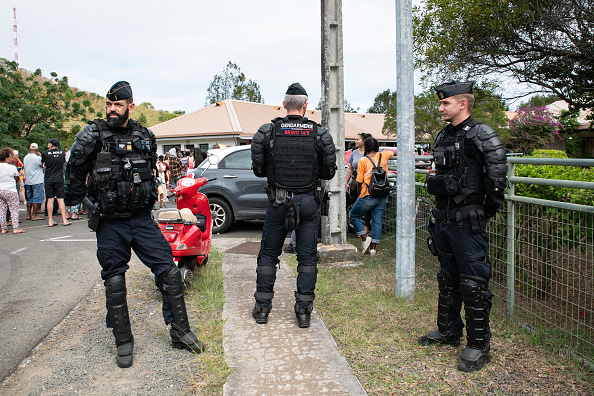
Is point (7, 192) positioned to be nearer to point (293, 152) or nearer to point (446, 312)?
point (293, 152)

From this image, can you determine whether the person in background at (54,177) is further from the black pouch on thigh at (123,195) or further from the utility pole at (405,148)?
the utility pole at (405,148)

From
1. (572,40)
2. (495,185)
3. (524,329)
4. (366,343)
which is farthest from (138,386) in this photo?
(572,40)

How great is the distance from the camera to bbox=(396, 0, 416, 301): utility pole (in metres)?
4.32

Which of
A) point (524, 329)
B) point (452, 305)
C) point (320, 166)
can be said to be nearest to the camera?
point (452, 305)

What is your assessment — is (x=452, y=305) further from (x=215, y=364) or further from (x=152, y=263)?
(x=152, y=263)

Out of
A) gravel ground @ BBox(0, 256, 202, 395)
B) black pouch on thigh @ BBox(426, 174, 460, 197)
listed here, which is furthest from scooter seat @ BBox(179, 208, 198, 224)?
black pouch on thigh @ BBox(426, 174, 460, 197)

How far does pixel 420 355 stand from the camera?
3.43 metres

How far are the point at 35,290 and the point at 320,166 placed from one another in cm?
398

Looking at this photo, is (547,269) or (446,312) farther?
(547,269)

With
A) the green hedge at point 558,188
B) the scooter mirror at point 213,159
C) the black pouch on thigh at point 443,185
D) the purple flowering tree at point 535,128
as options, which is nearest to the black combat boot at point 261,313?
the black pouch on thigh at point 443,185

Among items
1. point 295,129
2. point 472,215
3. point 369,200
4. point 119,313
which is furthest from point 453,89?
point 369,200

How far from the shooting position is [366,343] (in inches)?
143

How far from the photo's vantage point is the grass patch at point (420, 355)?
298 centimetres

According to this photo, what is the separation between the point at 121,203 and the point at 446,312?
2.58 m
